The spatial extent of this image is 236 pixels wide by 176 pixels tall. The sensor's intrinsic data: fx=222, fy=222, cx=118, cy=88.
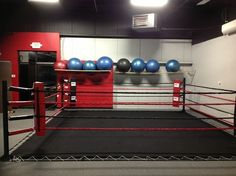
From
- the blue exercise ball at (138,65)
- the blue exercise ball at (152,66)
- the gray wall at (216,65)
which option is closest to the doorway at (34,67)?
the blue exercise ball at (138,65)

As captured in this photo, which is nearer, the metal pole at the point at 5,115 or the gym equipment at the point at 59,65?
the metal pole at the point at 5,115

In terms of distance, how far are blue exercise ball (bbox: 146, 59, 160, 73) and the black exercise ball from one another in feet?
1.98

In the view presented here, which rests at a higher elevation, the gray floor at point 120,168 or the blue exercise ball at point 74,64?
the blue exercise ball at point 74,64

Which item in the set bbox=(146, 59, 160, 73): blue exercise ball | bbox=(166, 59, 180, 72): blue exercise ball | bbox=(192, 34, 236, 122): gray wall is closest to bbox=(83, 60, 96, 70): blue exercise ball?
bbox=(146, 59, 160, 73): blue exercise ball

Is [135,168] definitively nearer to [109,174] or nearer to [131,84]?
[109,174]

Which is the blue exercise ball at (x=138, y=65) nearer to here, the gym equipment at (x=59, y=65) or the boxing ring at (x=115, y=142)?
the gym equipment at (x=59, y=65)

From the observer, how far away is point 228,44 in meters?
5.18

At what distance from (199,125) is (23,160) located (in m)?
3.76

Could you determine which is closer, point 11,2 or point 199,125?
point 199,125

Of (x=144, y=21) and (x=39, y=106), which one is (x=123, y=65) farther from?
(x=39, y=106)

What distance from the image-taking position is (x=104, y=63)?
6.77 m

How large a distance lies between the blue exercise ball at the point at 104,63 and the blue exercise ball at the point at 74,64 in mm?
553

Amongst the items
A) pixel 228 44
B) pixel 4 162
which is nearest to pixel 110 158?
pixel 4 162

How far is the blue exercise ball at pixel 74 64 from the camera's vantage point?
6.77 metres
